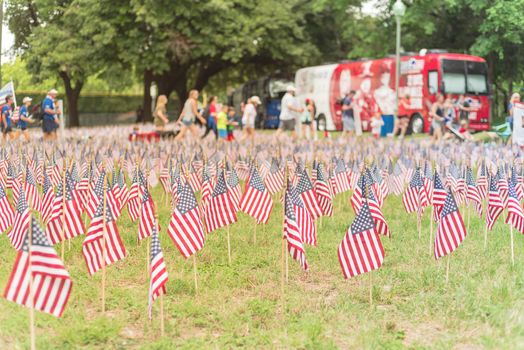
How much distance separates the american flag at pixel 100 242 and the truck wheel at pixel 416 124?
2675 cm

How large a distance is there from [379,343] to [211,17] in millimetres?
32898

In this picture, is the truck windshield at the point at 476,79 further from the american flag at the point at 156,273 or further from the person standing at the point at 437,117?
the american flag at the point at 156,273

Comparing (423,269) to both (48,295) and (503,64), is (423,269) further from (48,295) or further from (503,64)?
(503,64)

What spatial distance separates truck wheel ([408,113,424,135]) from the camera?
3238 cm

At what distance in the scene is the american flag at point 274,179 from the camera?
1164 centimetres

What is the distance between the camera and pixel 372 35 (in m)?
38.3

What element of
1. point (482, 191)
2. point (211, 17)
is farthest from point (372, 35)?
point (482, 191)

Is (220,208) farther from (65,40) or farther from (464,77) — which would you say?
(65,40)

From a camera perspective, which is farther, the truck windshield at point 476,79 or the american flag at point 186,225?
the truck windshield at point 476,79

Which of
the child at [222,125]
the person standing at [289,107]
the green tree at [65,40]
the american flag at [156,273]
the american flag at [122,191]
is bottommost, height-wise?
the american flag at [156,273]

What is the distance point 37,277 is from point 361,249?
2.73 meters

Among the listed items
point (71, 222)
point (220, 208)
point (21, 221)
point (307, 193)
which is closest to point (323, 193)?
point (307, 193)

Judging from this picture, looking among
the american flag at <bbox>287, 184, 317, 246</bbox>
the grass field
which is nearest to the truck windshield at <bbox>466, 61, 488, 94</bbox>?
the grass field

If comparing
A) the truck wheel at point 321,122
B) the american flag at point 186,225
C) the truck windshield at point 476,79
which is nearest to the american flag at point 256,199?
the american flag at point 186,225
